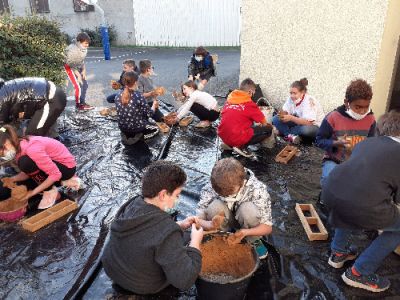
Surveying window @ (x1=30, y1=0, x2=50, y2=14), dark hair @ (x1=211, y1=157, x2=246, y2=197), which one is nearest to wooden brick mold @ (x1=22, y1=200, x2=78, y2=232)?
dark hair @ (x1=211, y1=157, x2=246, y2=197)

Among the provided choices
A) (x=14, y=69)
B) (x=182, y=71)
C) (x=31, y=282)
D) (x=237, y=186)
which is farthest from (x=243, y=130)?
(x=182, y=71)

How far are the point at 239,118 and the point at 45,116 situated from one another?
2373 mm

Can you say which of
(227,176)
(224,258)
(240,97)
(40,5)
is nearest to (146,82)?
(240,97)

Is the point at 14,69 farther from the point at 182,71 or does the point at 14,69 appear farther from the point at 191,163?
the point at 182,71

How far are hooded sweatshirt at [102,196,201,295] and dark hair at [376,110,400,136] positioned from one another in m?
1.36

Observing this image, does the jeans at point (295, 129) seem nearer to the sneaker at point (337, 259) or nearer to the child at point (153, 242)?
the sneaker at point (337, 259)

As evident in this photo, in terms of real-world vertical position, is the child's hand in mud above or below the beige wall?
below

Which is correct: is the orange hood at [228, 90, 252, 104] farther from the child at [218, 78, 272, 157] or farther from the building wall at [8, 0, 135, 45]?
the building wall at [8, 0, 135, 45]

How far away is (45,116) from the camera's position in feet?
14.1

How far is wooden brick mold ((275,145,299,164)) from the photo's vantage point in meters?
4.19

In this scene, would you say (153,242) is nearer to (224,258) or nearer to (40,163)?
(224,258)

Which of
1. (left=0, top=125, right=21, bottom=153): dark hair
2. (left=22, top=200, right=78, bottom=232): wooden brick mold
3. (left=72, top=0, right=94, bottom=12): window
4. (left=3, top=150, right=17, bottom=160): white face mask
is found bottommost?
(left=22, top=200, right=78, bottom=232): wooden brick mold

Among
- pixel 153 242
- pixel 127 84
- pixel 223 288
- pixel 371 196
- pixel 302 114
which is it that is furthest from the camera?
pixel 302 114

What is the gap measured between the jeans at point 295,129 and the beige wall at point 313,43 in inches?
36.5
